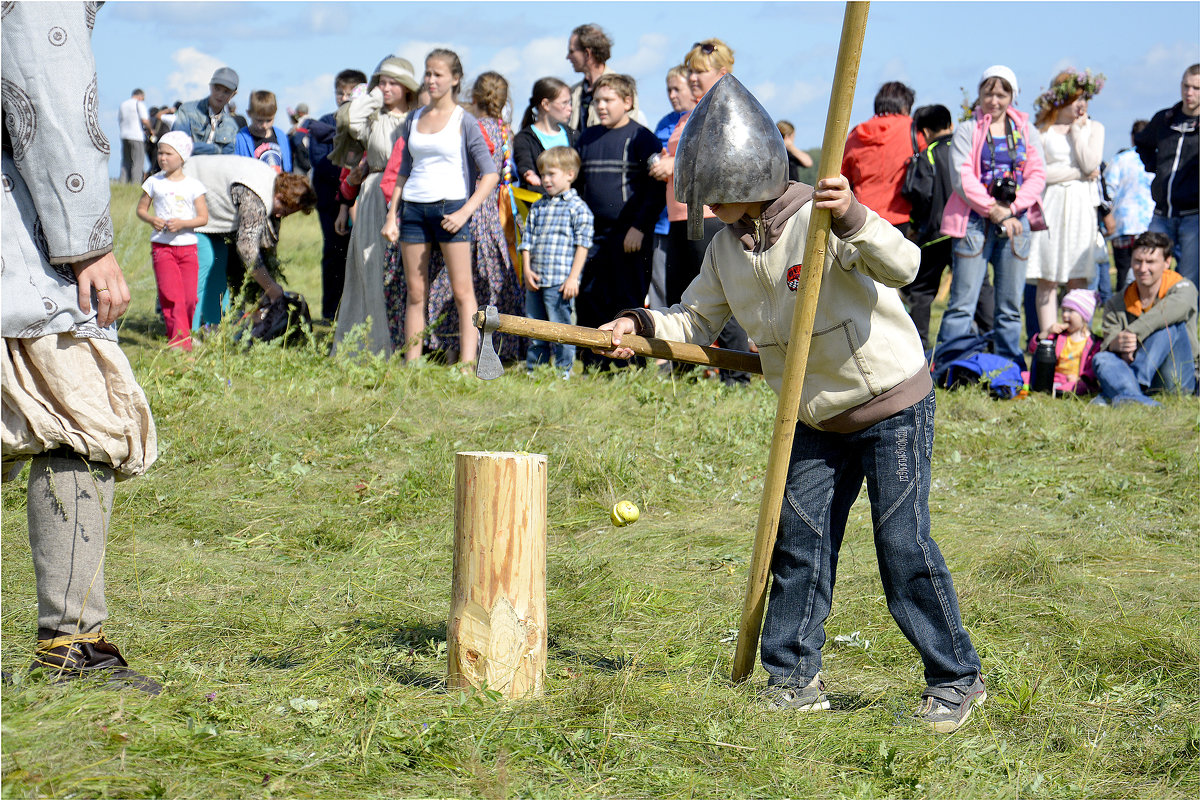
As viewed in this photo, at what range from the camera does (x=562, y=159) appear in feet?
24.3

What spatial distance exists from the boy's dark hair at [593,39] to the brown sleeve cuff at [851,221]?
18.4 ft

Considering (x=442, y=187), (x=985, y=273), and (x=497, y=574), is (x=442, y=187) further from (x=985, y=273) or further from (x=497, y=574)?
(x=497, y=574)

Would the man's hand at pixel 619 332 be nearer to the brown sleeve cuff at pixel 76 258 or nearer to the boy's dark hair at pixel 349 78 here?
the brown sleeve cuff at pixel 76 258

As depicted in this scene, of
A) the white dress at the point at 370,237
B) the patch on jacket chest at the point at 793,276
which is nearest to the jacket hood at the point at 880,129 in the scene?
the white dress at the point at 370,237

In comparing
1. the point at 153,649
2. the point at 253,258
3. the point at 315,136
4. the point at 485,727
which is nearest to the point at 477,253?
the point at 253,258

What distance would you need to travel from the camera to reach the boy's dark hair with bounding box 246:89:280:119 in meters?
9.69

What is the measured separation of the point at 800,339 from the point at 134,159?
18980 millimetres

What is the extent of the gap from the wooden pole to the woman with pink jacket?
5405mm

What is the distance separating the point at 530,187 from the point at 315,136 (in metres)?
2.88

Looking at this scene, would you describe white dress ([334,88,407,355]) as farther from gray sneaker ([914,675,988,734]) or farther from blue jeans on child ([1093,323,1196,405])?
gray sneaker ([914,675,988,734])

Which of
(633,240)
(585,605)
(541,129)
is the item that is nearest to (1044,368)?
(633,240)

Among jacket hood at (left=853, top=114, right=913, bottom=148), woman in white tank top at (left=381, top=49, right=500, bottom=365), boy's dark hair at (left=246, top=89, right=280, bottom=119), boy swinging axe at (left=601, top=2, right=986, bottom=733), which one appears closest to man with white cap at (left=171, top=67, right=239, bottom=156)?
boy's dark hair at (left=246, top=89, right=280, bottom=119)

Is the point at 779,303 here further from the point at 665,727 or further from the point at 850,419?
the point at 665,727

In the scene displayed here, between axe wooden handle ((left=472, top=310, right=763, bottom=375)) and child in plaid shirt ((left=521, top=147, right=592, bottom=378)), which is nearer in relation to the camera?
axe wooden handle ((left=472, top=310, right=763, bottom=375))
